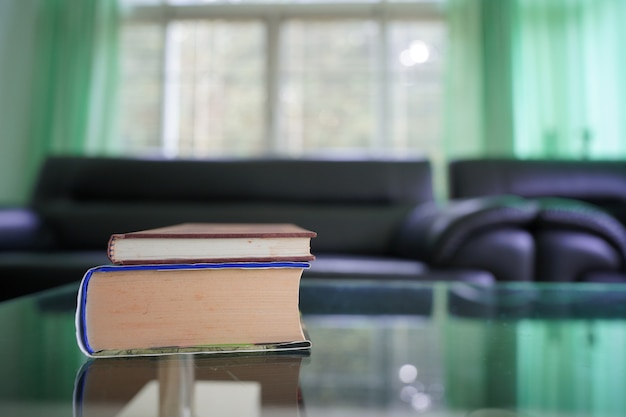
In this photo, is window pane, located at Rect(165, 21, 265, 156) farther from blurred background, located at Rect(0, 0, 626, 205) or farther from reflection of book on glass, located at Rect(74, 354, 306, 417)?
reflection of book on glass, located at Rect(74, 354, 306, 417)

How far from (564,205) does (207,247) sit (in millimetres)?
1135

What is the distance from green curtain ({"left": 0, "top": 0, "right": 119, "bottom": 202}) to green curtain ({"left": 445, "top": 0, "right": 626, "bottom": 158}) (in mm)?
2074

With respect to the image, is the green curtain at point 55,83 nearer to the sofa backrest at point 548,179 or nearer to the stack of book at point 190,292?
the sofa backrest at point 548,179

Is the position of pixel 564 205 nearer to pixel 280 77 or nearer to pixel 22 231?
pixel 22 231

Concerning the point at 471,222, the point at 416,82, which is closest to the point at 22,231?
the point at 471,222

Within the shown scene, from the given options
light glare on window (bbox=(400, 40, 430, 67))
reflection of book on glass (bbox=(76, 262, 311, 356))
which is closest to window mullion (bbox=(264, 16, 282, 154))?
light glare on window (bbox=(400, 40, 430, 67))

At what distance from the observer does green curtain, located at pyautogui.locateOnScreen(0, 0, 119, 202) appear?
296cm

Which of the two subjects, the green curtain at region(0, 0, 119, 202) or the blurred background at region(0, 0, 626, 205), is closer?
the blurred background at region(0, 0, 626, 205)

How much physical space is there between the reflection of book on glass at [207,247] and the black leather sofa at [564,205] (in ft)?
3.06

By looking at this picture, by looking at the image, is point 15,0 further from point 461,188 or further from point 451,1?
point 461,188

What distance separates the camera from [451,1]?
2955mm

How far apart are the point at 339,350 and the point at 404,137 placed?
2.80m

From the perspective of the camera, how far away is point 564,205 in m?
1.21

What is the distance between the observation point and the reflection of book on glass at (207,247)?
0.29 metres
